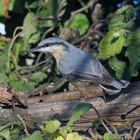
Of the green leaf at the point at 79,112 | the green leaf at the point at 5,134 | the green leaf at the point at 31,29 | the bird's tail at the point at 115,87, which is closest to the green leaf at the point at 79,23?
the green leaf at the point at 31,29

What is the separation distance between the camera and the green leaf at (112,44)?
394cm

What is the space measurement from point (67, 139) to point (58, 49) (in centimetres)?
216

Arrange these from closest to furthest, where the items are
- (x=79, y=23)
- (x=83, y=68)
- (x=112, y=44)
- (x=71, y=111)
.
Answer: (x=71, y=111) < (x=112, y=44) < (x=83, y=68) < (x=79, y=23)

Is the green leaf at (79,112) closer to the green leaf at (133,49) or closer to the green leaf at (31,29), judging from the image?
the green leaf at (133,49)

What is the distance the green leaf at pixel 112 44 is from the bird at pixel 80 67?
87mm

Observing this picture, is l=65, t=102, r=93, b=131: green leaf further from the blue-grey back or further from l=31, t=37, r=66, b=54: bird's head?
l=31, t=37, r=66, b=54: bird's head

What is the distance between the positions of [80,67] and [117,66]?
40cm

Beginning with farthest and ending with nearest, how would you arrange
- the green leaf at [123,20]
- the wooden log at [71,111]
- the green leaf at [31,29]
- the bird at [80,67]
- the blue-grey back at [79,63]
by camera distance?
the green leaf at [31,29] → the green leaf at [123,20] → the blue-grey back at [79,63] → the bird at [80,67] → the wooden log at [71,111]

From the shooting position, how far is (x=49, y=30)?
5059mm

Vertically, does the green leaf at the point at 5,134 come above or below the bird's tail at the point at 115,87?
above

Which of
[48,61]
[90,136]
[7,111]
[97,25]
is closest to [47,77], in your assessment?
[48,61]

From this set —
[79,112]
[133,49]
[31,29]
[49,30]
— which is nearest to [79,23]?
[49,30]

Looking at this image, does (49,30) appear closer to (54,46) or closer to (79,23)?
(79,23)

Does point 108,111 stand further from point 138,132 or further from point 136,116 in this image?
point 138,132
